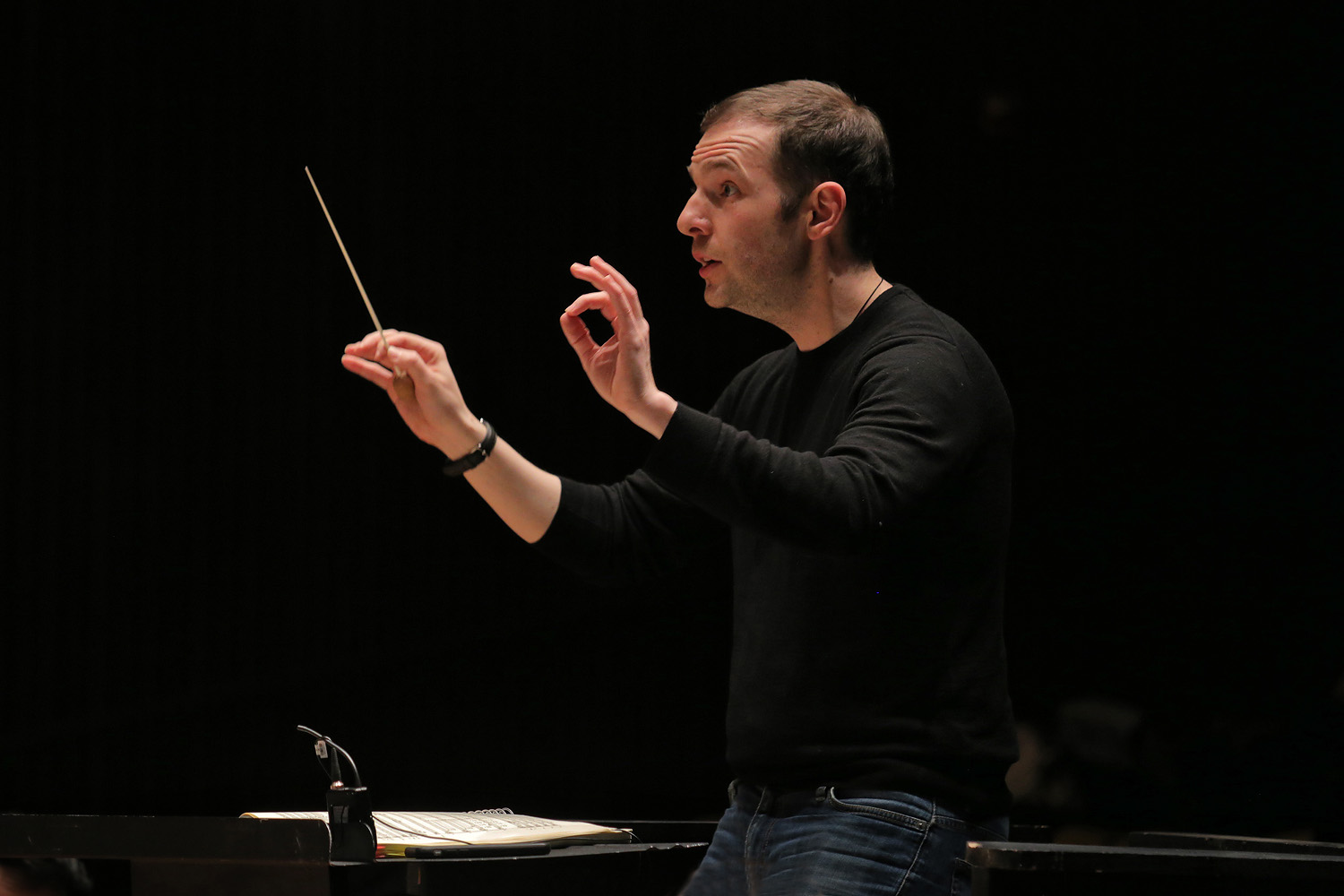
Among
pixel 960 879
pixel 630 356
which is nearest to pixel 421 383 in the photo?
pixel 630 356

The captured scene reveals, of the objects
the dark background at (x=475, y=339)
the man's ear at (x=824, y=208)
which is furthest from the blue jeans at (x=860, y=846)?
the dark background at (x=475, y=339)

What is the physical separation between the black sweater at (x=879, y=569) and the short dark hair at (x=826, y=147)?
17cm

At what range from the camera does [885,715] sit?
1.34 metres

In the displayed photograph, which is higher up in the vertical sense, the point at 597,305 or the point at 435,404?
the point at 597,305

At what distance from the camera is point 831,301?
1.59 m

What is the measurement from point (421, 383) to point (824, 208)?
0.55 meters

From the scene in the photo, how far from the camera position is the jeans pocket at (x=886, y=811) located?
4.27ft

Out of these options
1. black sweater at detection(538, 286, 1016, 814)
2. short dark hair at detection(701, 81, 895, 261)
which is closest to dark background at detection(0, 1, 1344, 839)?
short dark hair at detection(701, 81, 895, 261)

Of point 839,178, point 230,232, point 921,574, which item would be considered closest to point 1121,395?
point 839,178

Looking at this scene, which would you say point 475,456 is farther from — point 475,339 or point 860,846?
point 475,339

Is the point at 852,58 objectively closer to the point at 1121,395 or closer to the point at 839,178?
the point at 1121,395

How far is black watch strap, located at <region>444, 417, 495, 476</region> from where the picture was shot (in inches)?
55.0

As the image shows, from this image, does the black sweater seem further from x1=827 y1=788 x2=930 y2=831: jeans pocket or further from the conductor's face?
the conductor's face

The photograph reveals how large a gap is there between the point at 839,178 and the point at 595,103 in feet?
3.36
